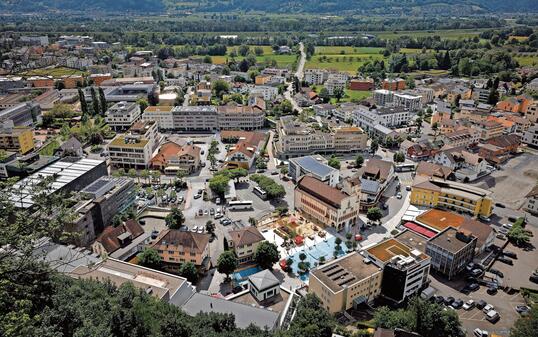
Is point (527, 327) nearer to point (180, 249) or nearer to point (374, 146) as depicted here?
point (180, 249)

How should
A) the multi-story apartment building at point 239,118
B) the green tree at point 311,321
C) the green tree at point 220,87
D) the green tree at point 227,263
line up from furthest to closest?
the green tree at point 220,87 < the multi-story apartment building at point 239,118 < the green tree at point 227,263 < the green tree at point 311,321

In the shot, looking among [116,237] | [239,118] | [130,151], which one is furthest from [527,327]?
[239,118]

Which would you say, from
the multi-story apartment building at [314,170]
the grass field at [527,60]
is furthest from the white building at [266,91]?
the grass field at [527,60]

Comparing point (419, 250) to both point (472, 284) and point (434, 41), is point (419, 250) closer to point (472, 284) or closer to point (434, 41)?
point (472, 284)

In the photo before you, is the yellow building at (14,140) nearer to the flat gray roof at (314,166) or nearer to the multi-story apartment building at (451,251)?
the flat gray roof at (314,166)

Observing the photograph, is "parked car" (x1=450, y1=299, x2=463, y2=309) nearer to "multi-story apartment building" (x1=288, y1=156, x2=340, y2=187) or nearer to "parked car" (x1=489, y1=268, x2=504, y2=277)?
"parked car" (x1=489, y1=268, x2=504, y2=277)

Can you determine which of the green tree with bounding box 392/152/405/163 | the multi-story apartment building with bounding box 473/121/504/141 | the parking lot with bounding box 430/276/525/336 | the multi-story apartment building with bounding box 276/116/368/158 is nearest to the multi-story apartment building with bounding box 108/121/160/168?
the multi-story apartment building with bounding box 276/116/368/158
